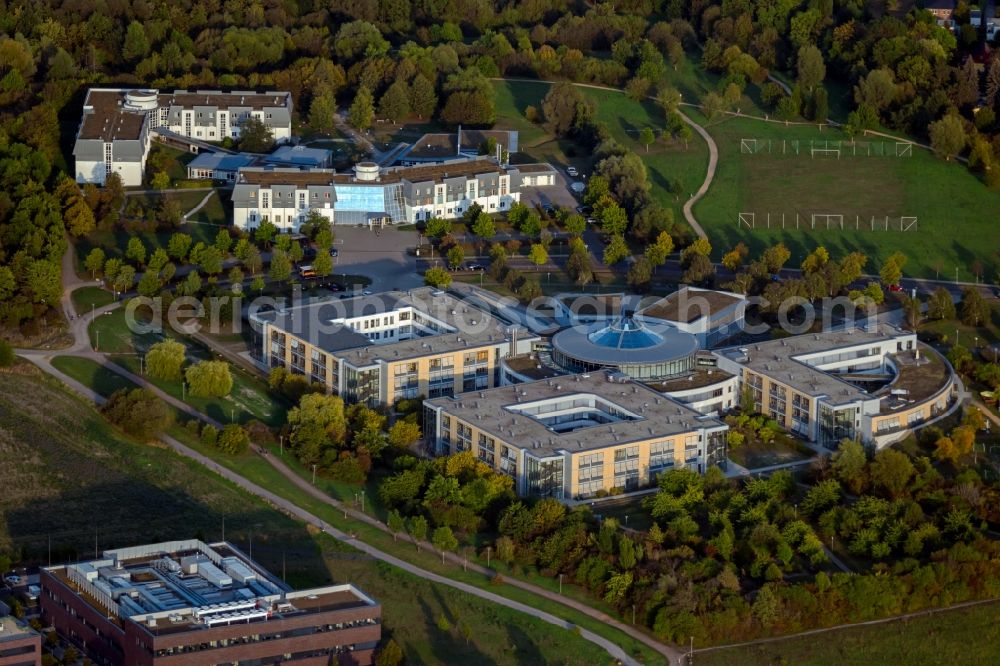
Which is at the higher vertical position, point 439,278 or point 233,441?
point 439,278

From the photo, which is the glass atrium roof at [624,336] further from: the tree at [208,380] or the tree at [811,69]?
the tree at [811,69]

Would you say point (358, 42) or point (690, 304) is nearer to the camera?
point (690, 304)

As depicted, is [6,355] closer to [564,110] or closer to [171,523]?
[171,523]

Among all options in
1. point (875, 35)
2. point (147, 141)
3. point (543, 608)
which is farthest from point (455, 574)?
point (875, 35)

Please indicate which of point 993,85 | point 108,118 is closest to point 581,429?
point 108,118

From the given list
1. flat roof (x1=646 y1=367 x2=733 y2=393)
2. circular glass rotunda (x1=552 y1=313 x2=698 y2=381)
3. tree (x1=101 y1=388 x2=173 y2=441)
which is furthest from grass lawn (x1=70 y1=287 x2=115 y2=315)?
flat roof (x1=646 y1=367 x2=733 y2=393)

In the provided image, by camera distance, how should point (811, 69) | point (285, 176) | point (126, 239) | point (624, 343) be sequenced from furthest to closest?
point (811, 69), point (285, 176), point (126, 239), point (624, 343)

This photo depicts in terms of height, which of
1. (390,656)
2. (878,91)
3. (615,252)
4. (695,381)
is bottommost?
(390,656)
